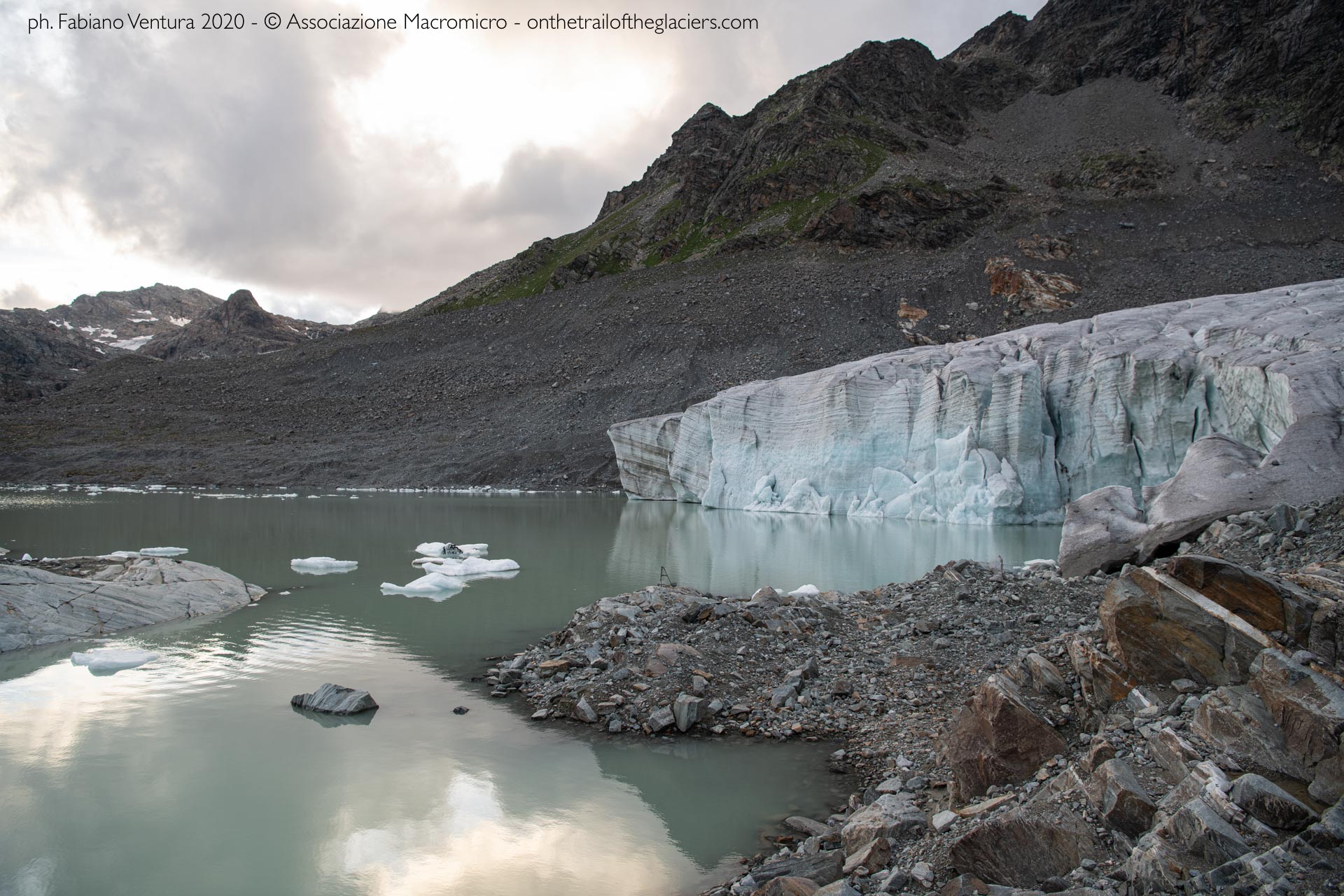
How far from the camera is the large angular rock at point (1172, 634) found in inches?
149

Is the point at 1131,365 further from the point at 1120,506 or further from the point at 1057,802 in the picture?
the point at 1057,802

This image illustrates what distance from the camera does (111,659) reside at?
8547 millimetres

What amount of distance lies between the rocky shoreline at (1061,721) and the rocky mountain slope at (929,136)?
2189 inches

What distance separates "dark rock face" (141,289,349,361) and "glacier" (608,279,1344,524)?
313 ft

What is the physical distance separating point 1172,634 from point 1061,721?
759 millimetres

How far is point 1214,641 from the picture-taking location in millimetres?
3875

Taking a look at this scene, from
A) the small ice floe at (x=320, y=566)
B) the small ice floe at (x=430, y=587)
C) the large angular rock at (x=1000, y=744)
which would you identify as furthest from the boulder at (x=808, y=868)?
the small ice floe at (x=320, y=566)

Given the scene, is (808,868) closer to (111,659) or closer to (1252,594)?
(1252,594)

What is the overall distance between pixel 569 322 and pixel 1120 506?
5346 cm

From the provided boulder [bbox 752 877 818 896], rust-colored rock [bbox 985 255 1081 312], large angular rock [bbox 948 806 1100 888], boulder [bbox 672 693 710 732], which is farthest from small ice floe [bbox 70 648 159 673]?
rust-colored rock [bbox 985 255 1081 312]

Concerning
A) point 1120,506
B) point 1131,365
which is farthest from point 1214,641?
point 1131,365

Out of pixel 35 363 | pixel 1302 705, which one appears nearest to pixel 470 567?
pixel 1302 705

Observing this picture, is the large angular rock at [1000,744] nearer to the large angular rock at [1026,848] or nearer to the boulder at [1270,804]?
the large angular rock at [1026,848]

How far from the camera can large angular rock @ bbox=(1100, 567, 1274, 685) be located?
12.4ft
